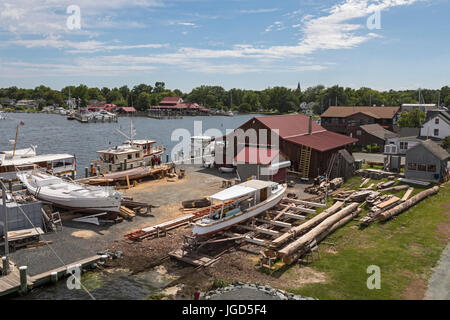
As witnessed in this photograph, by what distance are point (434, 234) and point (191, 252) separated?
1498 cm

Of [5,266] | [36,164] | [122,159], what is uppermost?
[36,164]

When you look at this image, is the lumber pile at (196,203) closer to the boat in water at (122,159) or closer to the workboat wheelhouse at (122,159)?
the boat in water at (122,159)

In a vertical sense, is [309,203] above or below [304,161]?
below

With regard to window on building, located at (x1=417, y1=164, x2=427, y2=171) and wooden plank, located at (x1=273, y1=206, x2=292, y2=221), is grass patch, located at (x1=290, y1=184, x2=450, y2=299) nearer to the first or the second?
wooden plank, located at (x1=273, y1=206, x2=292, y2=221)

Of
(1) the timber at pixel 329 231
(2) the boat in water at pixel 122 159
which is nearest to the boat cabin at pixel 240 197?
(1) the timber at pixel 329 231

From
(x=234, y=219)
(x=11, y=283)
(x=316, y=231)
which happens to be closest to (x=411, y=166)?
(x=316, y=231)

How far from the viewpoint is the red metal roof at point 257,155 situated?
35328mm

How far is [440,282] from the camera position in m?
16.0

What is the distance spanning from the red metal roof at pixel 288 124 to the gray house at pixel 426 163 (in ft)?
42.1

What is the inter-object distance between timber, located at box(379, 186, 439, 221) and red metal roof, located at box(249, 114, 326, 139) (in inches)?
609

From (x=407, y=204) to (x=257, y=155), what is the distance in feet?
49.7

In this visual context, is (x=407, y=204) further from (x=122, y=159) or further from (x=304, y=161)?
(x=122, y=159)
